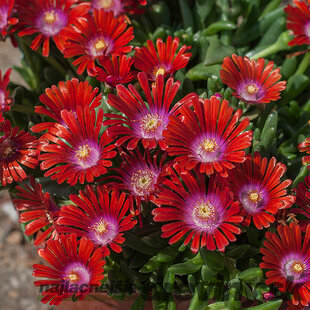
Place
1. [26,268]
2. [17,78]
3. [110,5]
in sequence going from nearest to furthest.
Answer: [110,5], [26,268], [17,78]

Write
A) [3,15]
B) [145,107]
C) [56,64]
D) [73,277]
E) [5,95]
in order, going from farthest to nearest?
[56,64], [3,15], [5,95], [145,107], [73,277]

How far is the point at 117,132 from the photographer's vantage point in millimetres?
782

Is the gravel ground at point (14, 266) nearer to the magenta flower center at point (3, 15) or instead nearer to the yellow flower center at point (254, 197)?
the magenta flower center at point (3, 15)

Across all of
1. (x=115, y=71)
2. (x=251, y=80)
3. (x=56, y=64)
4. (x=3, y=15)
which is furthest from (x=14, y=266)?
(x=251, y=80)

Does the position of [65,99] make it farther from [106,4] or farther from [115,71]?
[106,4]

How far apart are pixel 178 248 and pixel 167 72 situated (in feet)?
1.11

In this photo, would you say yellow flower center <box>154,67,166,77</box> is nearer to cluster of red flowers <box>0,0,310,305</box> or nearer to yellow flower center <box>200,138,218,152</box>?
cluster of red flowers <box>0,0,310,305</box>

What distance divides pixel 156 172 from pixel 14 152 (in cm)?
28

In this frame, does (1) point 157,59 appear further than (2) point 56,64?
No

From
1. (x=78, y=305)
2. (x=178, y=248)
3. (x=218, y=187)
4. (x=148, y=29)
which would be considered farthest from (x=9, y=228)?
(x=218, y=187)

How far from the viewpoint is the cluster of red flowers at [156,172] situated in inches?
29.7

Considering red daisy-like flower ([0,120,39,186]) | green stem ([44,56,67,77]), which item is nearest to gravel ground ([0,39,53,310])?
green stem ([44,56,67,77])

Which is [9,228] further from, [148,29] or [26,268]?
[148,29]

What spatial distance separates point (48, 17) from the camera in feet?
3.56
